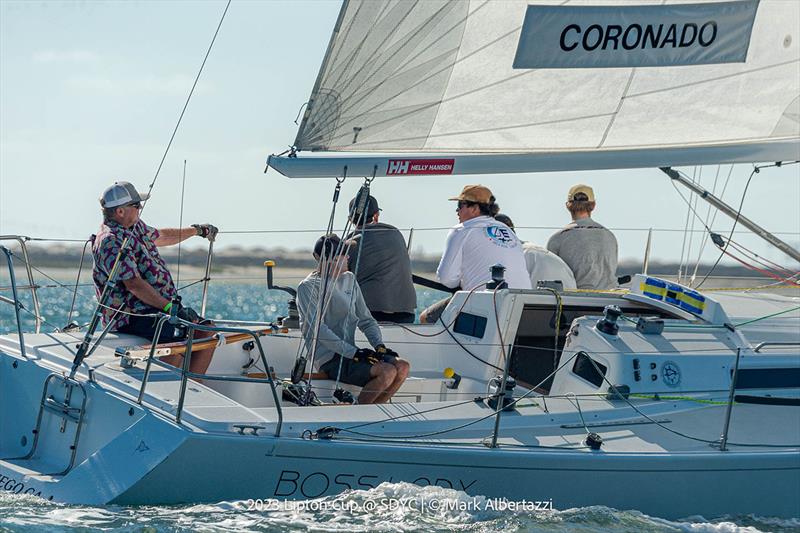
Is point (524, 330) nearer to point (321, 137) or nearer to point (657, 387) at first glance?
point (657, 387)

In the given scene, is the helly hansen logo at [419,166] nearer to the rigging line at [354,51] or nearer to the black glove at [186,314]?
the rigging line at [354,51]

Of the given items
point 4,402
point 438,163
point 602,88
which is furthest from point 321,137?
point 4,402

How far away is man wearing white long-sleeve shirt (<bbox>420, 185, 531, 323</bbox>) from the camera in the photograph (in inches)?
273

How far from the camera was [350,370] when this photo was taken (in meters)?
6.11

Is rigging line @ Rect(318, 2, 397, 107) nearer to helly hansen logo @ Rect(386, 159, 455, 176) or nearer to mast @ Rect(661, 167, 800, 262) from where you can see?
helly hansen logo @ Rect(386, 159, 455, 176)

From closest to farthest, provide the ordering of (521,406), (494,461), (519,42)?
(494,461)
(521,406)
(519,42)

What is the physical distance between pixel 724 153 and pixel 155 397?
3378 mm

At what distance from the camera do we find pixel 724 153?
6590mm

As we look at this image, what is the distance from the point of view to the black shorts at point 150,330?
6.45 meters

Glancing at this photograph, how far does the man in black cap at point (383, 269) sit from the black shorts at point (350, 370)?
0.87 m

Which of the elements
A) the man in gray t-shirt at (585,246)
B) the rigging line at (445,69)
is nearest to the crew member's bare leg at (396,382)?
the rigging line at (445,69)

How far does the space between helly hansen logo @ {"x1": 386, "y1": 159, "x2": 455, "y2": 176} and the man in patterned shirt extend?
4.25 feet

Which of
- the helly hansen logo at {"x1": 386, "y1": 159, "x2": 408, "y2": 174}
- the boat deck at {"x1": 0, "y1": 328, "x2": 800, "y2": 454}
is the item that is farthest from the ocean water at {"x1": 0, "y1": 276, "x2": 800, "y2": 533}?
the helly hansen logo at {"x1": 386, "y1": 159, "x2": 408, "y2": 174}

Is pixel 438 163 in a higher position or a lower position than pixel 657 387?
higher
